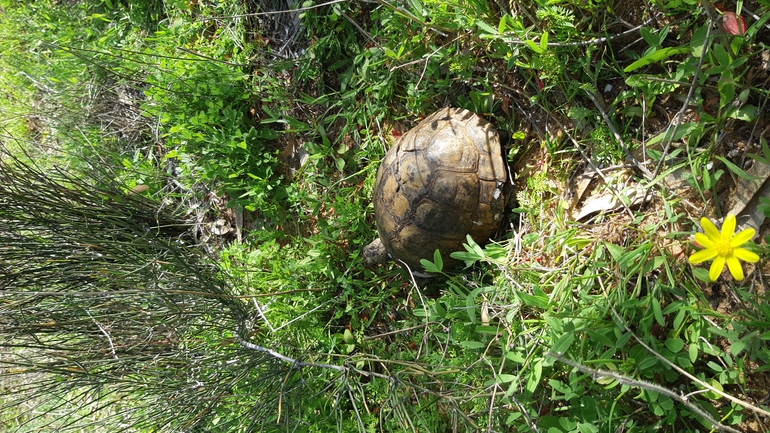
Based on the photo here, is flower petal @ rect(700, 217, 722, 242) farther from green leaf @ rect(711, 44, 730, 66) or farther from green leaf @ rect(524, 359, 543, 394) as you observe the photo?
green leaf @ rect(524, 359, 543, 394)

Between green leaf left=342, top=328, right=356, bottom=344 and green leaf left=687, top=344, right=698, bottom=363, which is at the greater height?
green leaf left=687, top=344, right=698, bottom=363

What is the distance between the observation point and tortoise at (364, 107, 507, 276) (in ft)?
6.89

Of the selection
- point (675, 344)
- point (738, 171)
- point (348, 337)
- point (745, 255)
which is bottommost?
point (348, 337)

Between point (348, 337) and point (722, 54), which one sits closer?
point (722, 54)

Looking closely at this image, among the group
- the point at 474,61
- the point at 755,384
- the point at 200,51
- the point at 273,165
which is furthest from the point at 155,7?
the point at 755,384

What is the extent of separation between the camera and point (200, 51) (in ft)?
10.1

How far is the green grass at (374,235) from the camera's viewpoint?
1620 millimetres

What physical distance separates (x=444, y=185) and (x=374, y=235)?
71 centimetres

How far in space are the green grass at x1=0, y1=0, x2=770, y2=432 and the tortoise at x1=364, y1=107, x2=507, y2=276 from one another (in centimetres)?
13

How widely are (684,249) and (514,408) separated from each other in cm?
88

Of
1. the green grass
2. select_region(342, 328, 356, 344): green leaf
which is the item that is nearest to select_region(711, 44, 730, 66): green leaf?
the green grass

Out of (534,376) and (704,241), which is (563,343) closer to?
(534,376)

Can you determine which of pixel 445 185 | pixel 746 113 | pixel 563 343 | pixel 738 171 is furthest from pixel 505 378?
pixel 746 113

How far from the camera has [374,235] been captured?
269 cm
